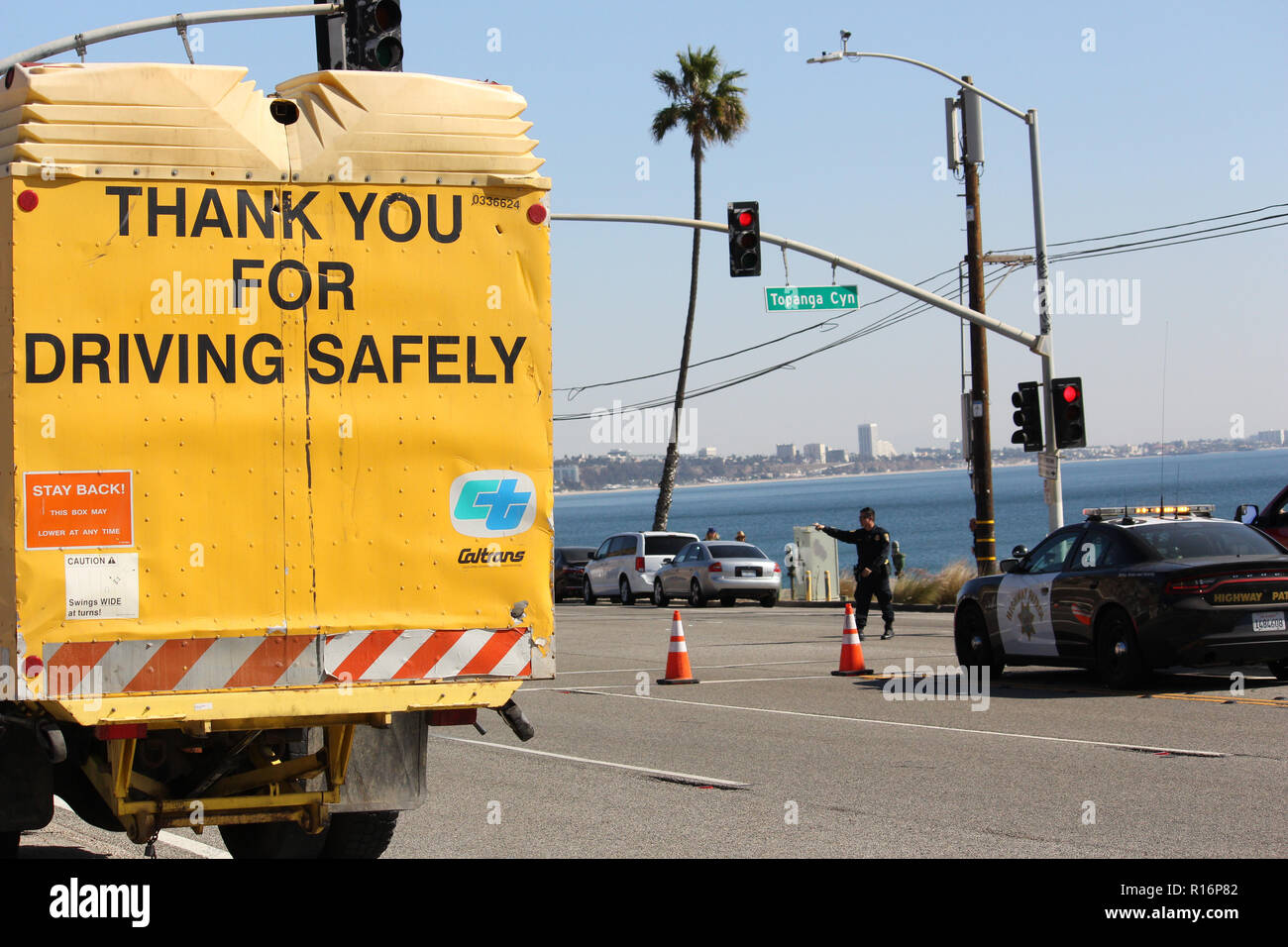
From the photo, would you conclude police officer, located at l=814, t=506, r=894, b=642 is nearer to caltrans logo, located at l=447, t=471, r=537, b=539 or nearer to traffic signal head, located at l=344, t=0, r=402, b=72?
traffic signal head, located at l=344, t=0, r=402, b=72

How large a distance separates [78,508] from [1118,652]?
437 inches

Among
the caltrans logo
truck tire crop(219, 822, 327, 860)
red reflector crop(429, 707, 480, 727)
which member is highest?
the caltrans logo

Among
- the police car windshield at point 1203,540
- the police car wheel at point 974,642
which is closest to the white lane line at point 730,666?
the police car wheel at point 974,642

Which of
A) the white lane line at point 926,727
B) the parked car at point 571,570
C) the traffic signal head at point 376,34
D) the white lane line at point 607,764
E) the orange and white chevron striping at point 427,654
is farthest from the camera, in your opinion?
the parked car at point 571,570

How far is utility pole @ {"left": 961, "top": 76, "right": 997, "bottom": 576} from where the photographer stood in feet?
90.8

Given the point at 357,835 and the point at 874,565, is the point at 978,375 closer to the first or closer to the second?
the point at 874,565

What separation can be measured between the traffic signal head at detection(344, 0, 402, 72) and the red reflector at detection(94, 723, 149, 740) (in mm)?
7888

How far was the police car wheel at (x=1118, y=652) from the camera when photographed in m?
14.3

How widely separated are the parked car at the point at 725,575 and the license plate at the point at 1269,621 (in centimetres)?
2002

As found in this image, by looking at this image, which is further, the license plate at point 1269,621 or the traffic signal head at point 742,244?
the traffic signal head at point 742,244

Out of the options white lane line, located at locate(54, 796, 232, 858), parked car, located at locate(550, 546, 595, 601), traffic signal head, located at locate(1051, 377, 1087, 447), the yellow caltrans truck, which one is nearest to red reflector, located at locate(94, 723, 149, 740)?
the yellow caltrans truck

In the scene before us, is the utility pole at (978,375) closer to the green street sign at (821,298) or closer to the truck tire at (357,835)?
the green street sign at (821,298)
